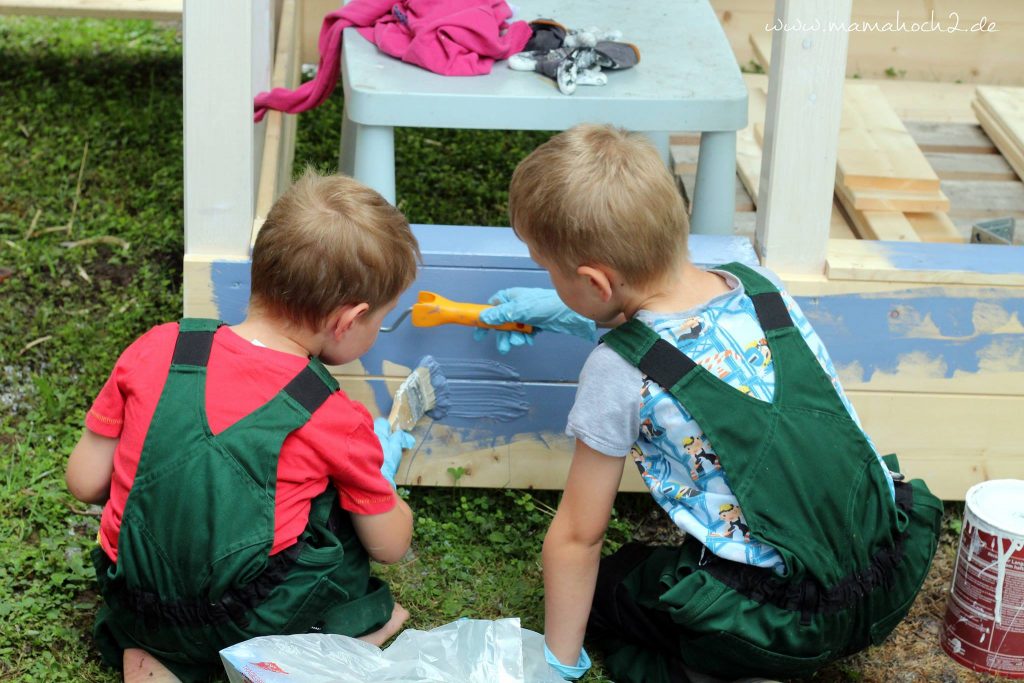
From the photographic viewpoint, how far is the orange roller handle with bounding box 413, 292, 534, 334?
6.83 feet

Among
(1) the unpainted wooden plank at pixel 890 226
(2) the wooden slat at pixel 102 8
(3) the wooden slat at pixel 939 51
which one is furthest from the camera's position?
(3) the wooden slat at pixel 939 51

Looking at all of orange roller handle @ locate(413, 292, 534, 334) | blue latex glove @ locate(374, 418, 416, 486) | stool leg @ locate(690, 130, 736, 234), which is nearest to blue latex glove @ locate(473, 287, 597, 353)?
orange roller handle @ locate(413, 292, 534, 334)

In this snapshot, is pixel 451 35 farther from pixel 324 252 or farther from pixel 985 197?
pixel 985 197

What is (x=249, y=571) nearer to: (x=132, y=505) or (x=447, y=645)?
(x=132, y=505)

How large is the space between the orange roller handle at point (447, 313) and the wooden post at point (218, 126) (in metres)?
0.32

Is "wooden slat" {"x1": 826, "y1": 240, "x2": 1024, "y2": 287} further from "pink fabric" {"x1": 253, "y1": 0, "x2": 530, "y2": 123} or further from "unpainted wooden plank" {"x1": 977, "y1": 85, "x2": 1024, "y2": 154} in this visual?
"unpainted wooden plank" {"x1": 977, "y1": 85, "x2": 1024, "y2": 154}

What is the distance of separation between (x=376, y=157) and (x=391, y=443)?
55 cm

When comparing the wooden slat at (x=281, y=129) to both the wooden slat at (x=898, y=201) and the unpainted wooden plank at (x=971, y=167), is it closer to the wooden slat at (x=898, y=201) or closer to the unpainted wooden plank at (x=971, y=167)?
the wooden slat at (x=898, y=201)

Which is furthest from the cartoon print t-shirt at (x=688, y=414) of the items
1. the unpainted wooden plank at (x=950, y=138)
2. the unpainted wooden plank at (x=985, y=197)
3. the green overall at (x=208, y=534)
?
the unpainted wooden plank at (x=950, y=138)

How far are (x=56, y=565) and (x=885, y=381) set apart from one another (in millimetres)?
1536

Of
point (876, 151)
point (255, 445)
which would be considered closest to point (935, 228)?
point (876, 151)

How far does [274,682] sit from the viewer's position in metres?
1.64

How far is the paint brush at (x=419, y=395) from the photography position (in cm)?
217

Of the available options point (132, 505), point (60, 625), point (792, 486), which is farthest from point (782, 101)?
point (60, 625)
